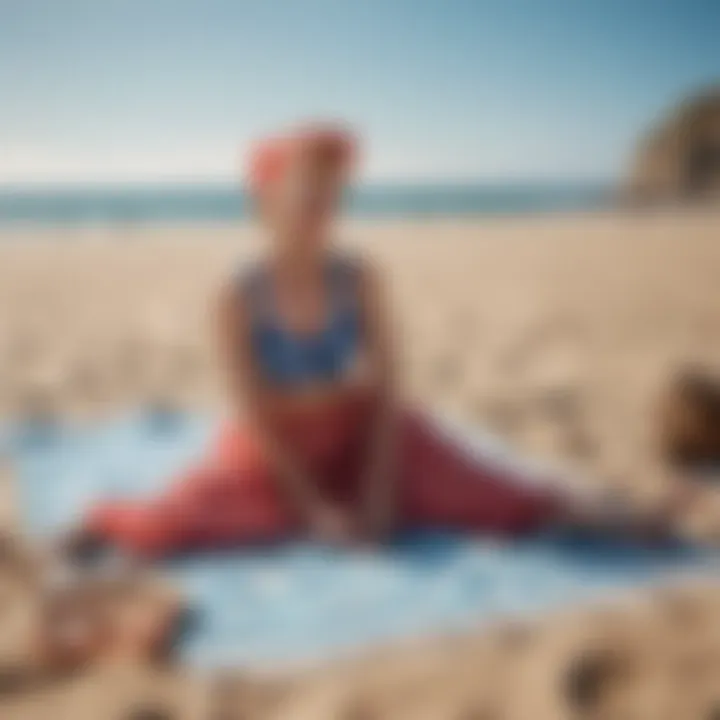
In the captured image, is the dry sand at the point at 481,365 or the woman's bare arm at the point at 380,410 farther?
the woman's bare arm at the point at 380,410

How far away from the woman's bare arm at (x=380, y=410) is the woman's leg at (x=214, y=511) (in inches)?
3.7

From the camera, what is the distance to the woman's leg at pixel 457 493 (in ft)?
3.90

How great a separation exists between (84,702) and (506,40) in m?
0.76

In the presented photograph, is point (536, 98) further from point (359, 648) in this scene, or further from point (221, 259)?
point (359, 648)

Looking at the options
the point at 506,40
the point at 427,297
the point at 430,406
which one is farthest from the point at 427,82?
the point at 430,406

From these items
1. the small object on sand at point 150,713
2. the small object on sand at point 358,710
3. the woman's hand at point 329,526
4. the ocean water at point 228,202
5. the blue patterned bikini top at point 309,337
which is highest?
the ocean water at point 228,202

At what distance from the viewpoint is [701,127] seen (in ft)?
4.09

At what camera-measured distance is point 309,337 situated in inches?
45.2

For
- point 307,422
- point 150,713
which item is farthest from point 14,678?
point 307,422

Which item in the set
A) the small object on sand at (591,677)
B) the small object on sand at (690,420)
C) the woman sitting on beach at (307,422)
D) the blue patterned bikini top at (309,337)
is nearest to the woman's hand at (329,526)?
the woman sitting on beach at (307,422)

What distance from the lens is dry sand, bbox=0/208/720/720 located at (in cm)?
97

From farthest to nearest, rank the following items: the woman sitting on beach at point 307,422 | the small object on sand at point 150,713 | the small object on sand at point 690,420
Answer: the small object on sand at point 690,420, the woman sitting on beach at point 307,422, the small object on sand at point 150,713

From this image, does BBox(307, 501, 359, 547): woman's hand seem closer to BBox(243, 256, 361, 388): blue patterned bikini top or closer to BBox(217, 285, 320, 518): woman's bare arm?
BBox(217, 285, 320, 518): woman's bare arm

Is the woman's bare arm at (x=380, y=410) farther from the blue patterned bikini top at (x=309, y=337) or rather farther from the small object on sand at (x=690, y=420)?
the small object on sand at (x=690, y=420)
